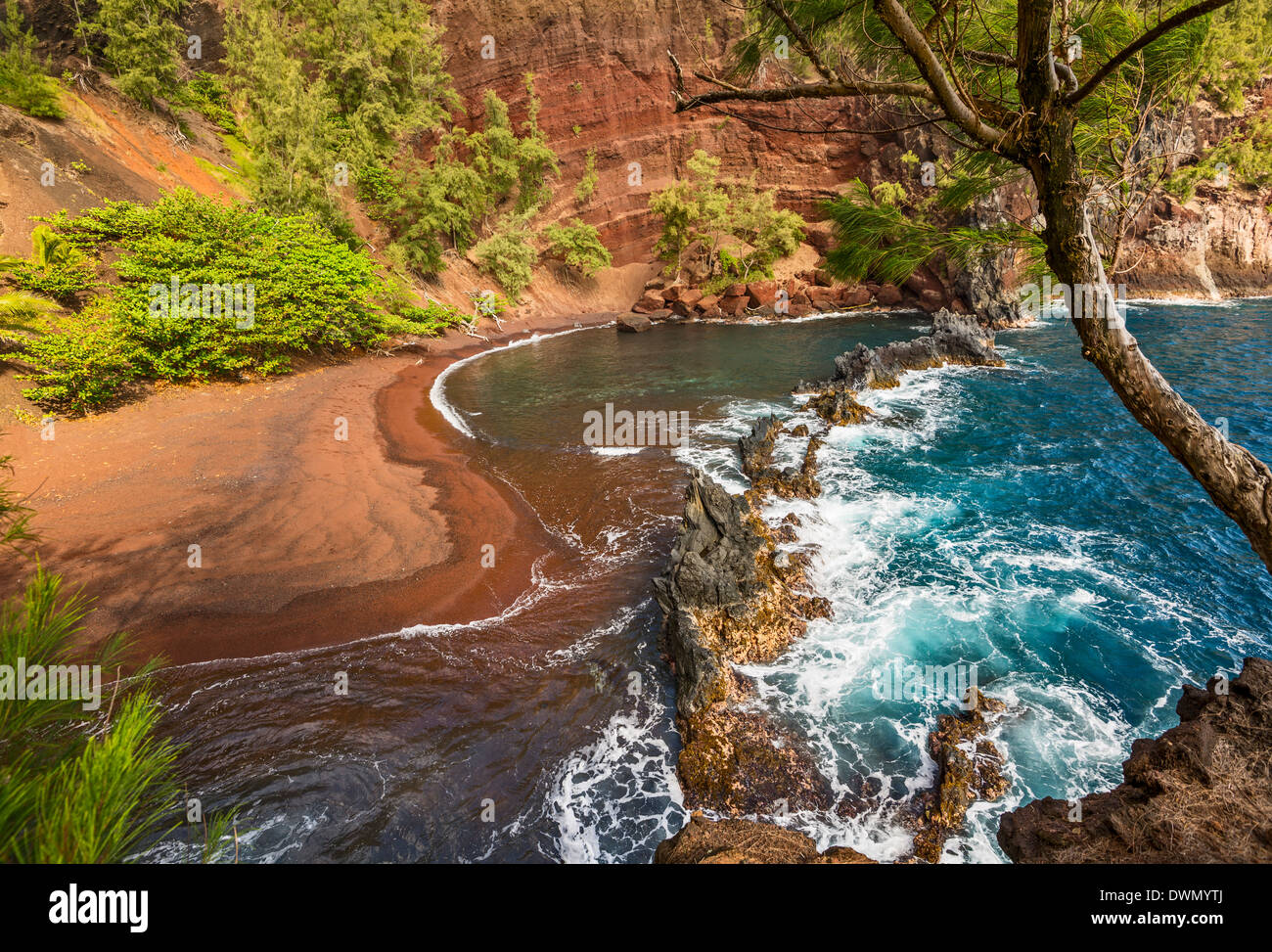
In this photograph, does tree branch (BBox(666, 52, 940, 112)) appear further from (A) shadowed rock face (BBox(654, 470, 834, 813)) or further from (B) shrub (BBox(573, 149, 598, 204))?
(B) shrub (BBox(573, 149, 598, 204))

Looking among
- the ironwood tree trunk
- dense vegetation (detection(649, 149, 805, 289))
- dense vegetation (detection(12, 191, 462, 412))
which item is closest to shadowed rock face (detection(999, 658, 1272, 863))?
the ironwood tree trunk

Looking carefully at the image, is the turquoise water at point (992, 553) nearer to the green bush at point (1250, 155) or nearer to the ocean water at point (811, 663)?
the ocean water at point (811, 663)

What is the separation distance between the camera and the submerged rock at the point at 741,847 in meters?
3.68

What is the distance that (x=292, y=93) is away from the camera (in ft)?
88.9

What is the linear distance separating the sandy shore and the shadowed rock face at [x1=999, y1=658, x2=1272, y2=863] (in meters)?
7.82

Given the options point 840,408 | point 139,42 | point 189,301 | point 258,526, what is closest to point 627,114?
point 139,42

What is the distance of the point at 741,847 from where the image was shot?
3824mm

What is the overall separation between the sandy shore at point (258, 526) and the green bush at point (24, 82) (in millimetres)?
17107

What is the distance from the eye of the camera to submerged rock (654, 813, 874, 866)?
3.68 m

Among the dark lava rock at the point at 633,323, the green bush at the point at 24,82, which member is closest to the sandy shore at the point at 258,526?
the green bush at the point at 24,82

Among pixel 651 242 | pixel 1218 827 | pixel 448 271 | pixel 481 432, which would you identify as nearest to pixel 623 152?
pixel 651 242

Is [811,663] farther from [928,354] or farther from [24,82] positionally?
[24,82]

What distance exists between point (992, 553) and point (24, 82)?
39.2m

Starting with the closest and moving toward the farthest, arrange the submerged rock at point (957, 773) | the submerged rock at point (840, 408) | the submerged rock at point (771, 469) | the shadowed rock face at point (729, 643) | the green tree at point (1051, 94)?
the green tree at point (1051, 94), the submerged rock at point (957, 773), the shadowed rock face at point (729, 643), the submerged rock at point (771, 469), the submerged rock at point (840, 408)
